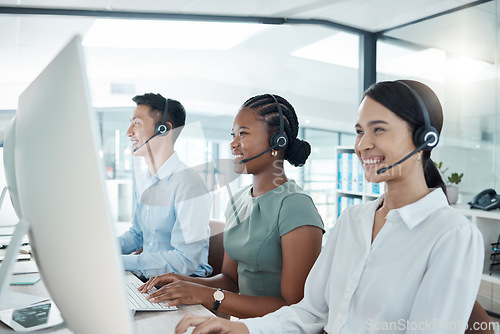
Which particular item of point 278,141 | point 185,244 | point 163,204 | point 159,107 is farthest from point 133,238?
point 278,141

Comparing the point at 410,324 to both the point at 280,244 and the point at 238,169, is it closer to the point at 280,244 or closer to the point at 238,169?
the point at 280,244

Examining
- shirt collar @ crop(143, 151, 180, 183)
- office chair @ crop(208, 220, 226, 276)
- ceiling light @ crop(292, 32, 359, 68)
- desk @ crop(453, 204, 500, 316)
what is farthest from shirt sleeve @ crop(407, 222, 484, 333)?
ceiling light @ crop(292, 32, 359, 68)

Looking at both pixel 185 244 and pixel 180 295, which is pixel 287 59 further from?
pixel 180 295

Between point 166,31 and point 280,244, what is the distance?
278 centimetres

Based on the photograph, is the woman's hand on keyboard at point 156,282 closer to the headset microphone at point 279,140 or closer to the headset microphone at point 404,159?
the headset microphone at point 279,140

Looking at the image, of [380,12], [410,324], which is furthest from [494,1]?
[410,324]

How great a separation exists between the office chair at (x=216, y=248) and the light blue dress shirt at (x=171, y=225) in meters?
0.07

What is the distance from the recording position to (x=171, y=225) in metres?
1.82

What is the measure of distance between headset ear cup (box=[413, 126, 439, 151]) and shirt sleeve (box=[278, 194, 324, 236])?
448mm

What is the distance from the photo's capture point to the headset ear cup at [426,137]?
Result: 1039mm

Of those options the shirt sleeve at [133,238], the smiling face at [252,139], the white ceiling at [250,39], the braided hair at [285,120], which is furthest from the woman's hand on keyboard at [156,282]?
the white ceiling at [250,39]

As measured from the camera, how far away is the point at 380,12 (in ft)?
12.1

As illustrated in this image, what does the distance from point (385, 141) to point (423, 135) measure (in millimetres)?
89

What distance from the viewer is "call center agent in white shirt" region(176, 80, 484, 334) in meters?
0.88
